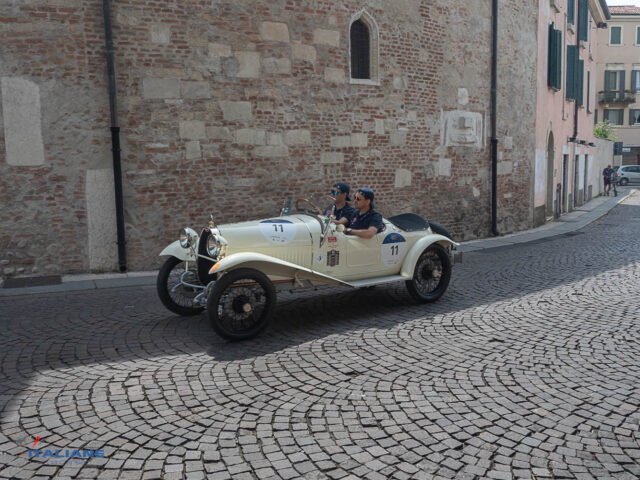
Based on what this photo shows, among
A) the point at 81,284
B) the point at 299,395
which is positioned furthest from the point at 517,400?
the point at 81,284

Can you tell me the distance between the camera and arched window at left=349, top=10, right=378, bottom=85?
1131cm

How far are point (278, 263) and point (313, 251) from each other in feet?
2.08

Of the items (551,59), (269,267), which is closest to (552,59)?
(551,59)

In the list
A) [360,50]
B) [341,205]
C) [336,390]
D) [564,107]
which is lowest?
[336,390]

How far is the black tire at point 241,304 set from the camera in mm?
5184

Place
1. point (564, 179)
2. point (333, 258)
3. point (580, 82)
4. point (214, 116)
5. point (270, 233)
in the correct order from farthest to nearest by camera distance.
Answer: point (580, 82) < point (564, 179) < point (214, 116) < point (333, 258) < point (270, 233)

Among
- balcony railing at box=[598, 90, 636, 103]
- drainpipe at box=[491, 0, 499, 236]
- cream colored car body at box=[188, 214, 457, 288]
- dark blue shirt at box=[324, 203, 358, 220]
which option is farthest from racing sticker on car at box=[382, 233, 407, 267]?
balcony railing at box=[598, 90, 636, 103]

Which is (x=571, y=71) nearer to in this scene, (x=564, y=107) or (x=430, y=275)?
(x=564, y=107)

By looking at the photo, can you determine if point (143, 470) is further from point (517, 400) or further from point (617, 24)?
point (617, 24)

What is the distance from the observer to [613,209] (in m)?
22.7

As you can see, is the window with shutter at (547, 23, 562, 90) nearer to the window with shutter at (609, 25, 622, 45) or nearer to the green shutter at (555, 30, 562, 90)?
the green shutter at (555, 30, 562, 90)

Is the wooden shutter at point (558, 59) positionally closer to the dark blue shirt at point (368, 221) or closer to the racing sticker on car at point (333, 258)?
the dark blue shirt at point (368, 221)

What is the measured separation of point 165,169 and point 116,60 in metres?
1.88

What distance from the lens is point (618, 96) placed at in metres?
46.2
